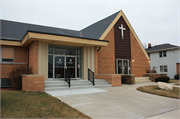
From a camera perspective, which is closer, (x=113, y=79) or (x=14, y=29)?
(x=113, y=79)

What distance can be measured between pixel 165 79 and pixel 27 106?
47.2 feet

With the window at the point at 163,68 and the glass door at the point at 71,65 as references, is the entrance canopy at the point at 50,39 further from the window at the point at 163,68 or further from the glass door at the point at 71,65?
the window at the point at 163,68

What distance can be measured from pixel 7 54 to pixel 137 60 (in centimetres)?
1520

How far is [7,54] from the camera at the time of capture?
12602 millimetres

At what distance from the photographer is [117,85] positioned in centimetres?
1221

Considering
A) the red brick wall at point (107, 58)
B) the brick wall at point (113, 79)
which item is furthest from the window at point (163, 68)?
the brick wall at point (113, 79)

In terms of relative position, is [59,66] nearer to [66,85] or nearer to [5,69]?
[66,85]

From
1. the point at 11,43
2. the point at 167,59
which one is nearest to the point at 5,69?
the point at 11,43

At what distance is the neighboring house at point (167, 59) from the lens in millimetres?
24531

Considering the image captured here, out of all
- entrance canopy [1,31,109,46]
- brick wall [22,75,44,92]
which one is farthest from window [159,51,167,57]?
brick wall [22,75,44,92]

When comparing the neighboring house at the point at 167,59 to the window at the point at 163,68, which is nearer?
the neighboring house at the point at 167,59

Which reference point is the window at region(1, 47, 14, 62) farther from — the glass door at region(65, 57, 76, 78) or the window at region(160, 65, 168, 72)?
the window at region(160, 65, 168, 72)

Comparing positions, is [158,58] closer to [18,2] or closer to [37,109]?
[18,2]

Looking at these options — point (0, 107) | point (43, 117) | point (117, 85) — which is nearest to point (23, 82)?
point (0, 107)
